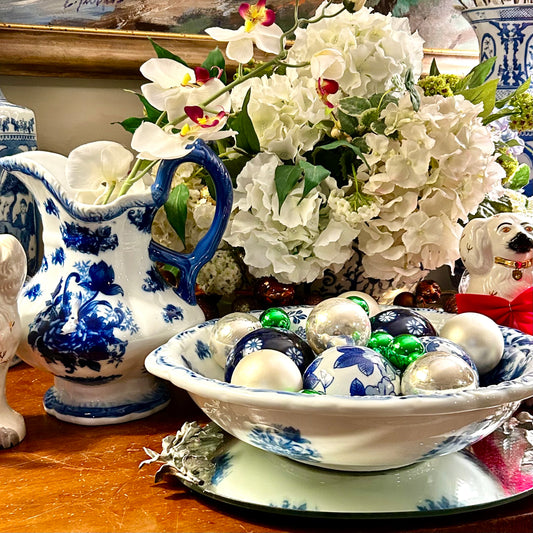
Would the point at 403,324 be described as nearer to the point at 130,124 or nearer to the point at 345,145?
the point at 345,145

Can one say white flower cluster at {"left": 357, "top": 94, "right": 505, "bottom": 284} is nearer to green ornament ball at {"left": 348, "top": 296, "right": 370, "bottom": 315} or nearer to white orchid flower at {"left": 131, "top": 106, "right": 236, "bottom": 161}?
green ornament ball at {"left": 348, "top": 296, "right": 370, "bottom": 315}

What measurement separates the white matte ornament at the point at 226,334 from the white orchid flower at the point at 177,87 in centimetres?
16

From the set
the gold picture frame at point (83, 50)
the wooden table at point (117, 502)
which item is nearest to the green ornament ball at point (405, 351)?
the wooden table at point (117, 502)

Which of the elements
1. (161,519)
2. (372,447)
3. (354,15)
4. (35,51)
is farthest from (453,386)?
(35,51)

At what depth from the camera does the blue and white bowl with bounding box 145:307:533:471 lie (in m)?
0.37

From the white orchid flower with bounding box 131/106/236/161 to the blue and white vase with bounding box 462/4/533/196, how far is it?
0.67 m

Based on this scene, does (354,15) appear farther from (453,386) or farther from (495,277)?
→ (453,386)

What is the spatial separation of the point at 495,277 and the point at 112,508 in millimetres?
411

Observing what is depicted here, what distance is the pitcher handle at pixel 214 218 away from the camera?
0.58m

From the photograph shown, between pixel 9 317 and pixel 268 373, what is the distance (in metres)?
0.21

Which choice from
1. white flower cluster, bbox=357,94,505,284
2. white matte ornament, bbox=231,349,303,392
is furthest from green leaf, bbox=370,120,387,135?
white matte ornament, bbox=231,349,303,392

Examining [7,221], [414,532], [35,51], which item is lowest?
[414,532]

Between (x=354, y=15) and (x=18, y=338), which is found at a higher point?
(x=354, y=15)

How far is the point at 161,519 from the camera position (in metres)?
0.41
